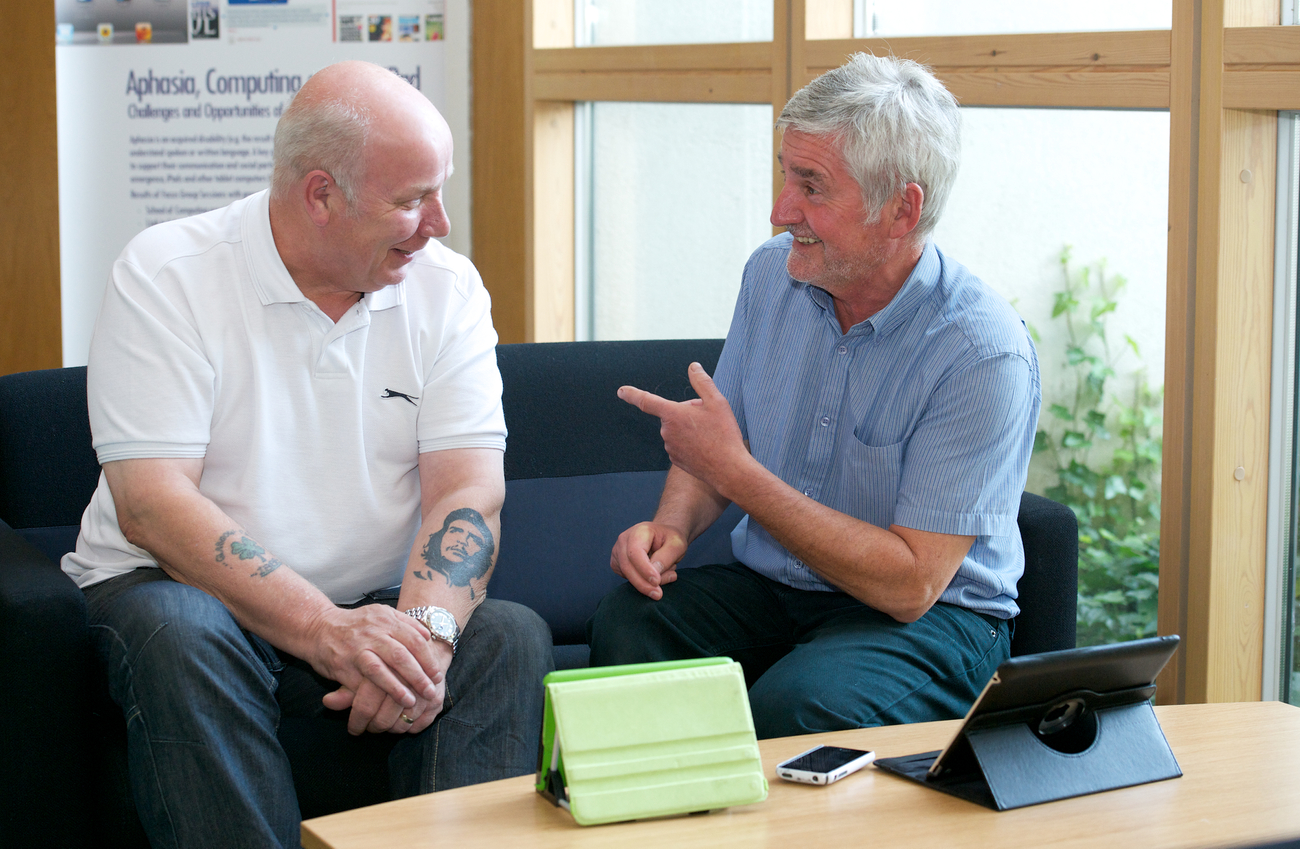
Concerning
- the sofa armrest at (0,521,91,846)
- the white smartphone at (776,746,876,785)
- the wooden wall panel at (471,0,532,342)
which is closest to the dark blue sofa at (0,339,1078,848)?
the sofa armrest at (0,521,91,846)

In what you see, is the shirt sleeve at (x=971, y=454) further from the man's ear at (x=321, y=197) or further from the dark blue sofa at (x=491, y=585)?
the man's ear at (x=321, y=197)

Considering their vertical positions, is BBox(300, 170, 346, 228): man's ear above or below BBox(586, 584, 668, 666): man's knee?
above

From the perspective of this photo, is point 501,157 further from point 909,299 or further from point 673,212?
point 909,299

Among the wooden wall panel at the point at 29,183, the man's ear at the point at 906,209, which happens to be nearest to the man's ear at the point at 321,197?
the man's ear at the point at 906,209

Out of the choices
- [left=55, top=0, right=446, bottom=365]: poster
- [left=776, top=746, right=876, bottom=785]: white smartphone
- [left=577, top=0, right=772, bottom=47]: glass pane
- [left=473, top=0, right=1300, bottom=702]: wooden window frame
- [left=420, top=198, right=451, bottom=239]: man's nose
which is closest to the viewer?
[left=776, top=746, right=876, bottom=785]: white smartphone

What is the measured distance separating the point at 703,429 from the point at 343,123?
0.71 m

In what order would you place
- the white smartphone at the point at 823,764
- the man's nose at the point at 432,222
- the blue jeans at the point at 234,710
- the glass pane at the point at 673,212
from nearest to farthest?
the white smartphone at the point at 823,764
the blue jeans at the point at 234,710
the man's nose at the point at 432,222
the glass pane at the point at 673,212

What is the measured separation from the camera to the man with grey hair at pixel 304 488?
5.24 ft

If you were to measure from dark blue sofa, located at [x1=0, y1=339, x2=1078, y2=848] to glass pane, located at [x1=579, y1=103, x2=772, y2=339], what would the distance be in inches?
33.5

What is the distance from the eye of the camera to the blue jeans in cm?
154

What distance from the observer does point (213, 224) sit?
1931 millimetres

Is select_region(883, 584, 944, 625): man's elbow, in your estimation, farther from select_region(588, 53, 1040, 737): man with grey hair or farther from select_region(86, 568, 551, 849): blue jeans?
select_region(86, 568, 551, 849): blue jeans

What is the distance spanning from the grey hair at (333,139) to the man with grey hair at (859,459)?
53cm

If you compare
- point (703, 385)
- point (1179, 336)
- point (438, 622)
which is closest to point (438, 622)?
point (438, 622)
